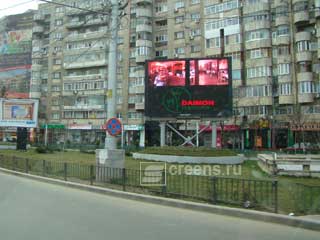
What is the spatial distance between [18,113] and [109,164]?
27042 millimetres

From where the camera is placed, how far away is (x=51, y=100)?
3009 inches

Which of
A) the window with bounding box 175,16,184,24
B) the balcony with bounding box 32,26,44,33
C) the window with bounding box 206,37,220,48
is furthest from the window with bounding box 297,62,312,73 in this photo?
the balcony with bounding box 32,26,44,33

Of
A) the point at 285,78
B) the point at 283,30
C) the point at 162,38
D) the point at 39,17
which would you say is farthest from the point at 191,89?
the point at 39,17

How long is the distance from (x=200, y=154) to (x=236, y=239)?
17805 mm

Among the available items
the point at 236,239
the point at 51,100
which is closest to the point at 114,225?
the point at 236,239

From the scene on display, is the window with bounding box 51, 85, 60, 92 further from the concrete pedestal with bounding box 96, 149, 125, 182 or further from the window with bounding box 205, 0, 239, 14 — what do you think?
the concrete pedestal with bounding box 96, 149, 125, 182

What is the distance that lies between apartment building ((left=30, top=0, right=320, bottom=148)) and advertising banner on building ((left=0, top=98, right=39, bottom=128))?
9.33m

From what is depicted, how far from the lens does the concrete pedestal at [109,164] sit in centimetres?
1346

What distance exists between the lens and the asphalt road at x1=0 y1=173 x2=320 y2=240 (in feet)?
23.6

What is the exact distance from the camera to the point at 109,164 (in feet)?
45.9

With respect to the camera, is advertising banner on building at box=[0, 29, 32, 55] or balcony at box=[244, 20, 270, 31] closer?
balcony at box=[244, 20, 270, 31]

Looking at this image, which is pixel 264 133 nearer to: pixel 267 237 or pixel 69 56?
pixel 69 56

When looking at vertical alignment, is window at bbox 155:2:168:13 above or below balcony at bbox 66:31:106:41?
above

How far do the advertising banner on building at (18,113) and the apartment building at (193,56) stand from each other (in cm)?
933
